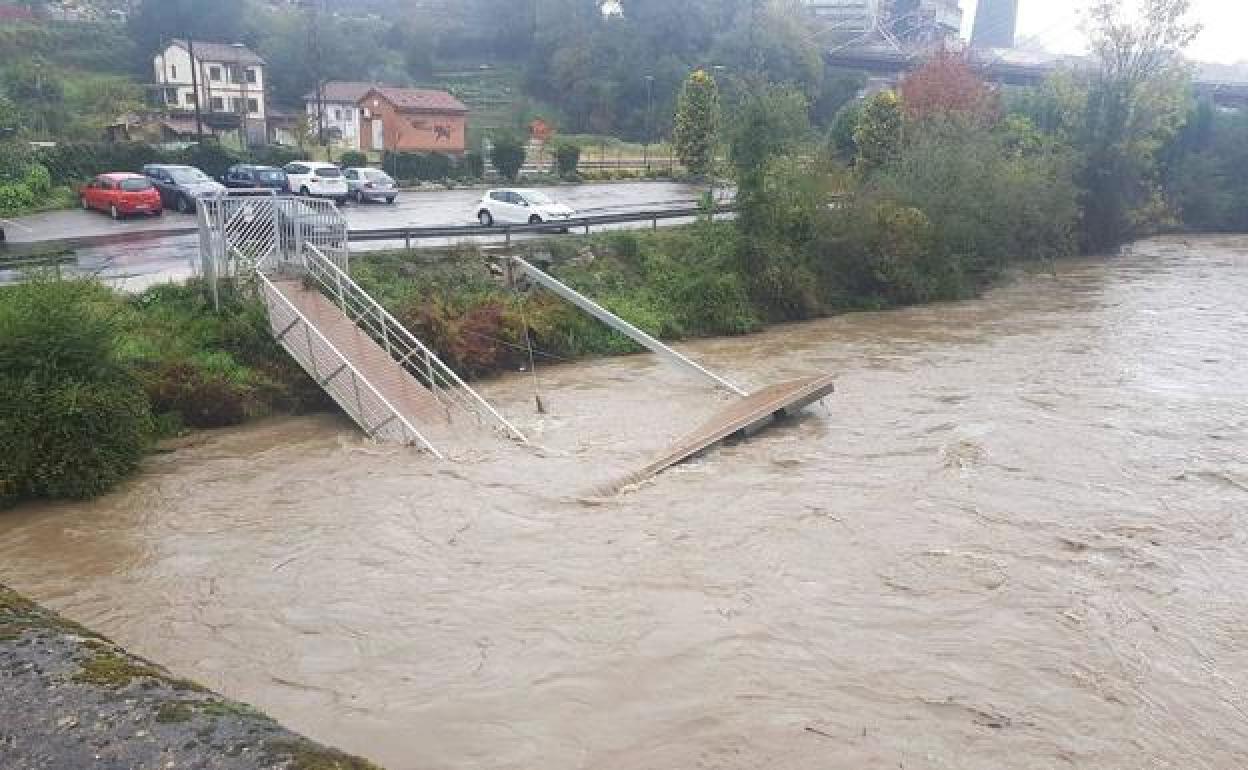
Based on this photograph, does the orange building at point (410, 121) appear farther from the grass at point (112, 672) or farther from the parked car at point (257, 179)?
the grass at point (112, 672)

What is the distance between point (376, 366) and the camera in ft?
47.1

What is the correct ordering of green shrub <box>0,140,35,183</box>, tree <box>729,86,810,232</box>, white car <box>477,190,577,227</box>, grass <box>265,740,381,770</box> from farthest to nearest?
green shrub <box>0,140,35,183</box> → white car <box>477,190,577,227</box> → tree <box>729,86,810,232</box> → grass <box>265,740,381,770</box>

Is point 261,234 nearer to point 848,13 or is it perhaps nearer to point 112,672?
point 112,672

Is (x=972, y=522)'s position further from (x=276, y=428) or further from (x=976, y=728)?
(x=276, y=428)

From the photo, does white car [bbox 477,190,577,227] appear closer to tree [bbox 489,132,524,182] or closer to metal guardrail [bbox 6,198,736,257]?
metal guardrail [bbox 6,198,736,257]

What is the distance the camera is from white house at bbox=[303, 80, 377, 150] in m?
55.4

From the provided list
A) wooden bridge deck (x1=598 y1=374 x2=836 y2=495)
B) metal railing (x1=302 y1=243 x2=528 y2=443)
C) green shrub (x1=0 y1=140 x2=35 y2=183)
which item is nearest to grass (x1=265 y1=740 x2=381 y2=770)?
wooden bridge deck (x1=598 y1=374 x2=836 y2=495)

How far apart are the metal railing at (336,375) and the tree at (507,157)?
2728 cm

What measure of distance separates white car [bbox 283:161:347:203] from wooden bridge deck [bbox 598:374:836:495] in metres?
21.2

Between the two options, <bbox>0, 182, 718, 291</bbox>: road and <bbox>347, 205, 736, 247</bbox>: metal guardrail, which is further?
<bbox>347, 205, 736, 247</bbox>: metal guardrail

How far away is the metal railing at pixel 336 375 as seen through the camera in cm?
1300

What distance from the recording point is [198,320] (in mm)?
15297

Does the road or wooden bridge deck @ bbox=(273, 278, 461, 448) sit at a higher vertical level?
the road

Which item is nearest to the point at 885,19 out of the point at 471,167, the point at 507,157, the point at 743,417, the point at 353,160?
the point at 507,157
